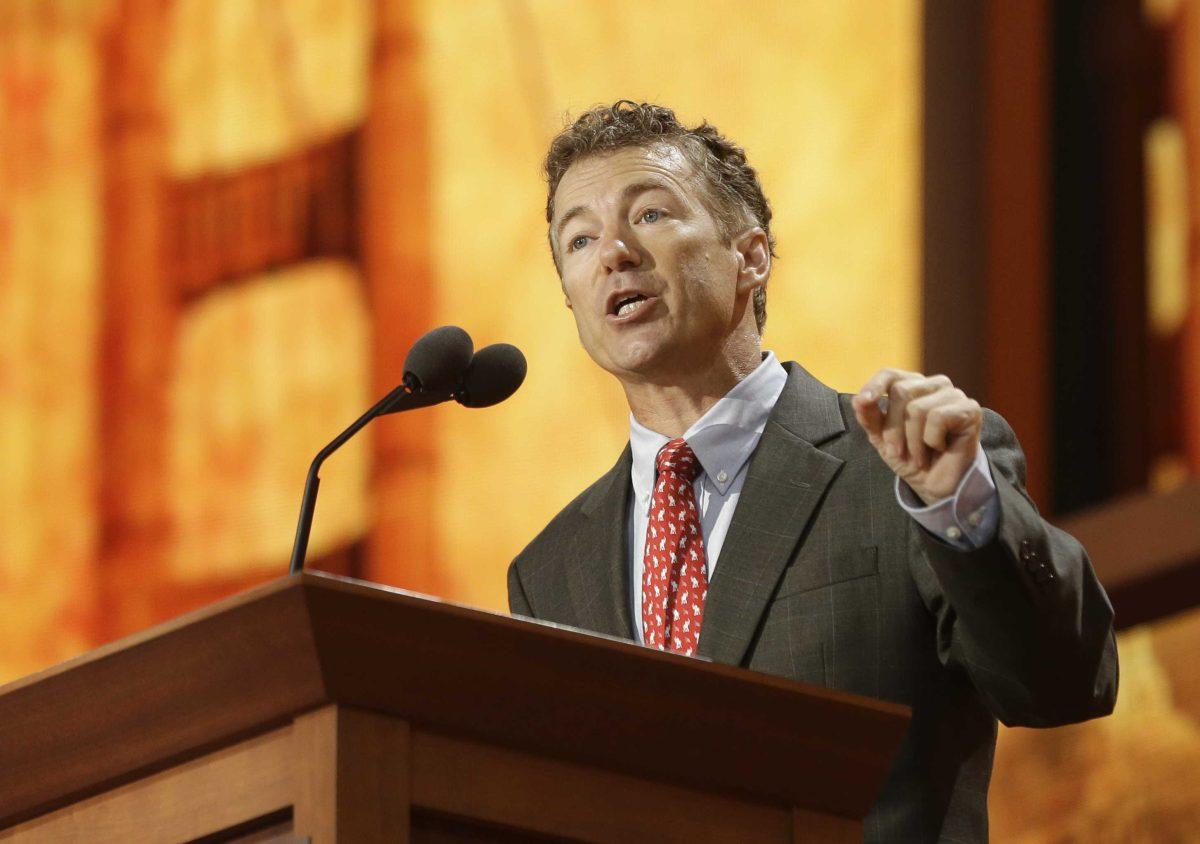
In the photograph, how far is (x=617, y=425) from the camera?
15.4 ft

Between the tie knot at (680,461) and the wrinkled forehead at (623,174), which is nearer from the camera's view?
the tie knot at (680,461)

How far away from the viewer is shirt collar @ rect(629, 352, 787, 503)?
2346 millimetres

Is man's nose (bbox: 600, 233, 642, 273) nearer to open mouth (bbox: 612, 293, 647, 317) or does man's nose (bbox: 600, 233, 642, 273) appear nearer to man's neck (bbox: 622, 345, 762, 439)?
open mouth (bbox: 612, 293, 647, 317)

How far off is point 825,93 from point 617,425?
0.94 meters

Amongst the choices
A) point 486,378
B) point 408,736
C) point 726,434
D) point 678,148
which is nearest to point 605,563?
point 726,434

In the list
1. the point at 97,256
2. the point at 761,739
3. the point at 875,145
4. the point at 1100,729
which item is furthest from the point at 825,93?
the point at 761,739

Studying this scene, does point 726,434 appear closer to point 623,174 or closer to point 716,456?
point 716,456

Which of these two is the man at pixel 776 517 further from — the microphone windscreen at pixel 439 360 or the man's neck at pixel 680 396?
the microphone windscreen at pixel 439 360

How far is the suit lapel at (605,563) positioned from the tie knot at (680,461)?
0.10 meters

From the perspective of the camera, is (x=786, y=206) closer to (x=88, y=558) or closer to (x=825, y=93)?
(x=825, y=93)

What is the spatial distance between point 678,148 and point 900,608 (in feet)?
2.79

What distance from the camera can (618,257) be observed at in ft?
8.04

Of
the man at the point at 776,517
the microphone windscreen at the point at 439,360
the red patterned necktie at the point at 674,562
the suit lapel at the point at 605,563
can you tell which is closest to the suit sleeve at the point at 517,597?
the man at the point at 776,517

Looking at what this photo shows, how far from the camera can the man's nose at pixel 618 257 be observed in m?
2.45
